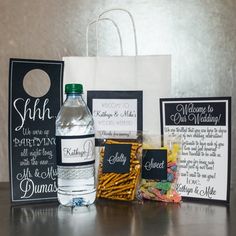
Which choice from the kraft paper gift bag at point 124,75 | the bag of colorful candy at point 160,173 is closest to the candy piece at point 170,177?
the bag of colorful candy at point 160,173

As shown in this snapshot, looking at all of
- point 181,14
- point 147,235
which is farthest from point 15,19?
point 147,235

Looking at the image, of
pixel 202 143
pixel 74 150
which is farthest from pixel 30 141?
pixel 202 143

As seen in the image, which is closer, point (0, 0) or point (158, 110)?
point (158, 110)

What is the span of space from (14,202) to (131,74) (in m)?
0.41

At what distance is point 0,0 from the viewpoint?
3.81 ft

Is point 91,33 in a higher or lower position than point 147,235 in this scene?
higher

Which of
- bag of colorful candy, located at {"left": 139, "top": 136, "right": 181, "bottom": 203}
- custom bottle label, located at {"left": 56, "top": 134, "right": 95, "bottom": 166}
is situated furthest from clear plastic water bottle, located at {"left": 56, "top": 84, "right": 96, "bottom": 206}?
bag of colorful candy, located at {"left": 139, "top": 136, "right": 181, "bottom": 203}

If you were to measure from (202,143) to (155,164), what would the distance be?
119mm

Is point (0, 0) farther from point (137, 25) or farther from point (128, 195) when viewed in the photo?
point (128, 195)

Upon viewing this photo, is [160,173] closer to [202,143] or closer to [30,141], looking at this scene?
[202,143]

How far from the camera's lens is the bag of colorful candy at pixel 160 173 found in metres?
0.97

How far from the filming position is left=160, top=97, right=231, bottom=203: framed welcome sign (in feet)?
3.12

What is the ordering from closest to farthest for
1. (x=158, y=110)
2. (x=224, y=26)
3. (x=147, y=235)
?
(x=147, y=235)
(x=158, y=110)
(x=224, y=26)

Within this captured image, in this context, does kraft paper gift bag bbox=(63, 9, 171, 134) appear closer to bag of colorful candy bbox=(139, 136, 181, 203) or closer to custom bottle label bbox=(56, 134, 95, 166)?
bag of colorful candy bbox=(139, 136, 181, 203)
